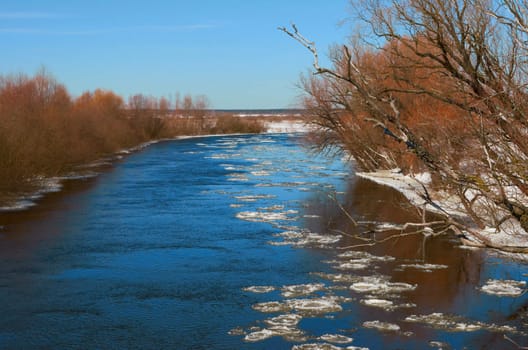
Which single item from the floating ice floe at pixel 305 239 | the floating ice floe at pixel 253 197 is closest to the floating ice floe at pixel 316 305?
the floating ice floe at pixel 305 239

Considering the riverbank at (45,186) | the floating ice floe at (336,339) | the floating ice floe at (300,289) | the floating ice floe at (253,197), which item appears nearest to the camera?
the floating ice floe at (336,339)

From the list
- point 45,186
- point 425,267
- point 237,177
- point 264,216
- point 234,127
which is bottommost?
point 425,267

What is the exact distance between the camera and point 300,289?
9773mm

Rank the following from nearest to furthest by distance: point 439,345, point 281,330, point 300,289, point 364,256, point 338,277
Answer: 1. point 439,345
2. point 281,330
3. point 300,289
4. point 338,277
5. point 364,256

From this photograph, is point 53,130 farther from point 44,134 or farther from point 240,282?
point 240,282

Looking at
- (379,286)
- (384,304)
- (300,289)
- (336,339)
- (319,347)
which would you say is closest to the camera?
(319,347)

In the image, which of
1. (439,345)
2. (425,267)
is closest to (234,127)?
(425,267)

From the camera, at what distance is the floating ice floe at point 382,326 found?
7.97 metres

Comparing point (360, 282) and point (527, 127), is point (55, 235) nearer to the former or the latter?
point (360, 282)

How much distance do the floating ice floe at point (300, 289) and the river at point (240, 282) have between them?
0.7 inches

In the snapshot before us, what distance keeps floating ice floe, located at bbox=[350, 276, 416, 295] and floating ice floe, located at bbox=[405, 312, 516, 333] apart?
3.78ft

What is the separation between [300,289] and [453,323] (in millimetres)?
2487

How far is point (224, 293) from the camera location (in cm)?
964

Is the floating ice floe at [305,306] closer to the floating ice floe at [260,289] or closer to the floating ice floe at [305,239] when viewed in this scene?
the floating ice floe at [260,289]
